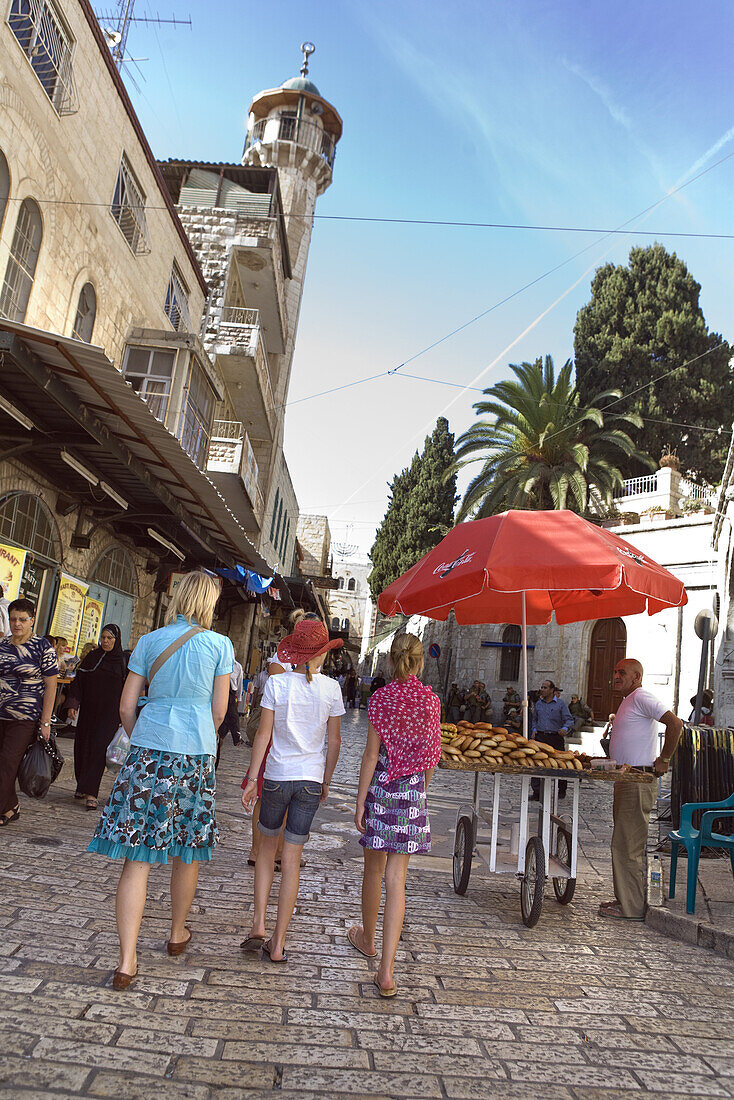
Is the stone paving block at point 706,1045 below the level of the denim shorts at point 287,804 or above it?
below

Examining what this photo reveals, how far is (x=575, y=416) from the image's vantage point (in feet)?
92.9

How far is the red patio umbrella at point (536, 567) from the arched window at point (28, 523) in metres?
5.44

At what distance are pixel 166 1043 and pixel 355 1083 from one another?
695 millimetres

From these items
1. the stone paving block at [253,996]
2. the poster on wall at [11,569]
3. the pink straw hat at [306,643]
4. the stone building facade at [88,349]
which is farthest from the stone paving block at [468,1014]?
the poster on wall at [11,569]

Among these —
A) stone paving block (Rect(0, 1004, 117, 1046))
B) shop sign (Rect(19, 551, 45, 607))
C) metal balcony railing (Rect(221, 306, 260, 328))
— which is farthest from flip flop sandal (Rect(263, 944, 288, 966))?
metal balcony railing (Rect(221, 306, 260, 328))

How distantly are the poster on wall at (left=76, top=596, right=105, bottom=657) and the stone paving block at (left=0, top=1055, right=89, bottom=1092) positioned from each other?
10.00 metres

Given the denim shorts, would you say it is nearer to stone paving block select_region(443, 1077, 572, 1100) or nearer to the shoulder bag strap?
the shoulder bag strap

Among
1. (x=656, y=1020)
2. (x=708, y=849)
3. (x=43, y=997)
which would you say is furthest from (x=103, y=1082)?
(x=708, y=849)

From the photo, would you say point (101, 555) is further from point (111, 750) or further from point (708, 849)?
→ point (708, 849)

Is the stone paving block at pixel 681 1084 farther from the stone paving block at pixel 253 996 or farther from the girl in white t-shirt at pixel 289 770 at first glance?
the girl in white t-shirt at pixel 289 770

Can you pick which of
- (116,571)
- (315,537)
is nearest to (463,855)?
(116,571)

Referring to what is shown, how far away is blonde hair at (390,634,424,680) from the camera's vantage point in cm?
418

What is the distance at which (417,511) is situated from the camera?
130 ft

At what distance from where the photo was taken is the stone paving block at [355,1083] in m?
2.62
